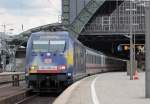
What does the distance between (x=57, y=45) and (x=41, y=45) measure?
0.96 metres

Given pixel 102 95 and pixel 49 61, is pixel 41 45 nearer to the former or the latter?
pixel 49 61

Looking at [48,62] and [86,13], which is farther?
[86,13]

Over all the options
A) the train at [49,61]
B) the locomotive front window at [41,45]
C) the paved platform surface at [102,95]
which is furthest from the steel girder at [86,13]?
the paved platform surface at [102,95]

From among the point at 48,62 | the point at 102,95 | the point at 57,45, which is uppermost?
the point at 57,45

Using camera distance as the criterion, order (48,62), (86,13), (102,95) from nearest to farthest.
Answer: (102,95) → (48,62) → (86,13)

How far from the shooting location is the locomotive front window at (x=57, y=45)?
31.5m

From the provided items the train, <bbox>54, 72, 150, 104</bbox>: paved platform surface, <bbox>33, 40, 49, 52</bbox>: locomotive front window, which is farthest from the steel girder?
<bbox>54, 72, 150, 104</bbox>: paved platform surface

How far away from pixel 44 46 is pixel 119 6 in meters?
101

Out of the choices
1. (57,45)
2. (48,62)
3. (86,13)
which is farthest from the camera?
(86,13)

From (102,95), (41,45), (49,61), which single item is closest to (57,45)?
(41,45)

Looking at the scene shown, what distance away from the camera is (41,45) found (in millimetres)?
31828

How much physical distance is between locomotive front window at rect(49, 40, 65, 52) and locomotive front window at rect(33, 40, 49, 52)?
0.86 feet

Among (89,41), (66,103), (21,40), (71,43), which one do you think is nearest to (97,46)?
(89,41)

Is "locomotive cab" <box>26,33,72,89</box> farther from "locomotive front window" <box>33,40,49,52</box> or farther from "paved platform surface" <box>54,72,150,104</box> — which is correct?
"paved platform surface" <box>54,72,150,104</box>
